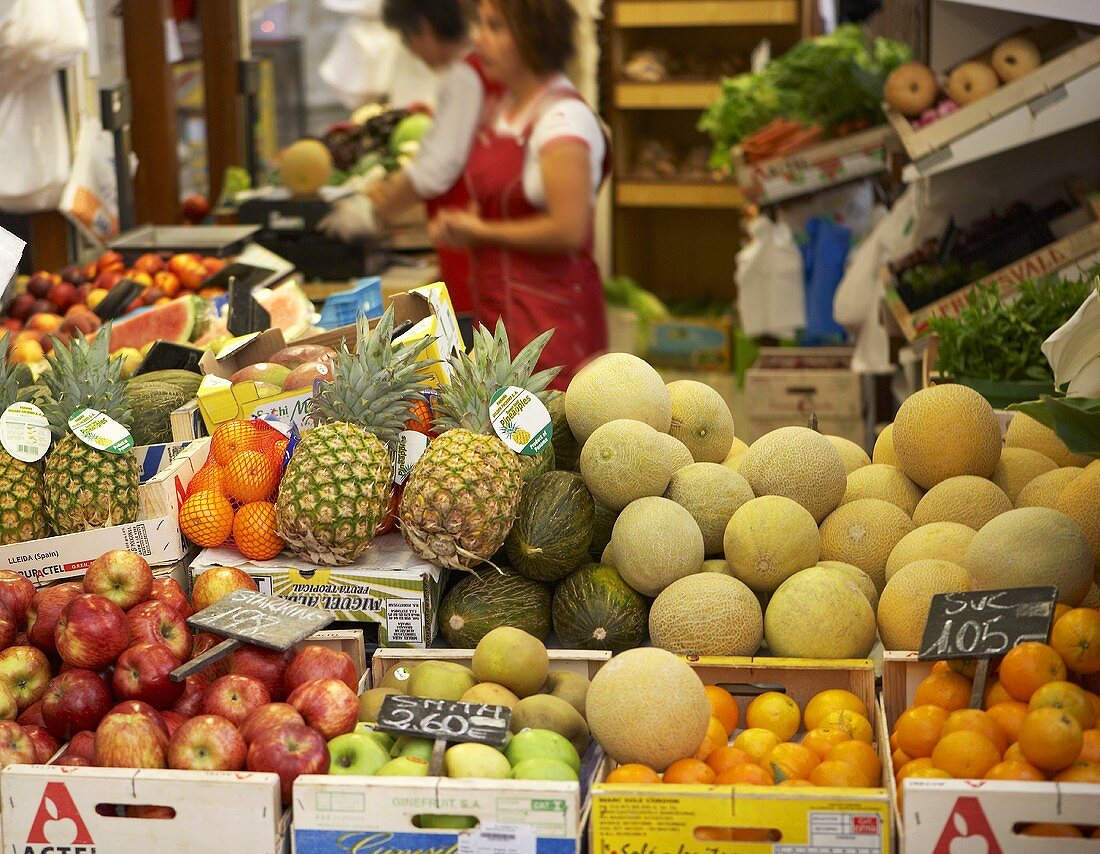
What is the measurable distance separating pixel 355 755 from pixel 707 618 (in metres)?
0.70

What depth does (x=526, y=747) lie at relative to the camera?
189cm

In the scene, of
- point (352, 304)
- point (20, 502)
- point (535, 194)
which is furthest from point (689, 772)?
point (535, 194)

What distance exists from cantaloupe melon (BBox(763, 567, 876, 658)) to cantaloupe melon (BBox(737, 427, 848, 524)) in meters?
0.25

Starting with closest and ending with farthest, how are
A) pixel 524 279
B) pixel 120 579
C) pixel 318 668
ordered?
pixel 318 668
pixel 120 579
pixel 524 279

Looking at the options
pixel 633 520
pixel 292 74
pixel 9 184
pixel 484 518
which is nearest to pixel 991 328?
pixel 633 520

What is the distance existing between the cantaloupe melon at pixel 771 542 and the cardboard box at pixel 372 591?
584mm

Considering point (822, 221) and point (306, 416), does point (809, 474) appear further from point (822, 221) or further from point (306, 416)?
point (822, 221)

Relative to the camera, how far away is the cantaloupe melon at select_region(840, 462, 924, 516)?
267 centimetres

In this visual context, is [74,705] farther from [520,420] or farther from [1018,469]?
[1018,469]

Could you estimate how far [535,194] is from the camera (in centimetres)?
403

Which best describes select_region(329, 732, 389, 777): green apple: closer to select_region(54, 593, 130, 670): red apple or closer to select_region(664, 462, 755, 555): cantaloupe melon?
select_region(54, 593, 130, 670): red apple

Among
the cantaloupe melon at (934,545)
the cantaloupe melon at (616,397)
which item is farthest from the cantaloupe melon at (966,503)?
the cantaloupe melon at (616,397)

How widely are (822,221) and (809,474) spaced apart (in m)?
4.46

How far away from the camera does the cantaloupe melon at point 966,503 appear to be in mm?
2500
